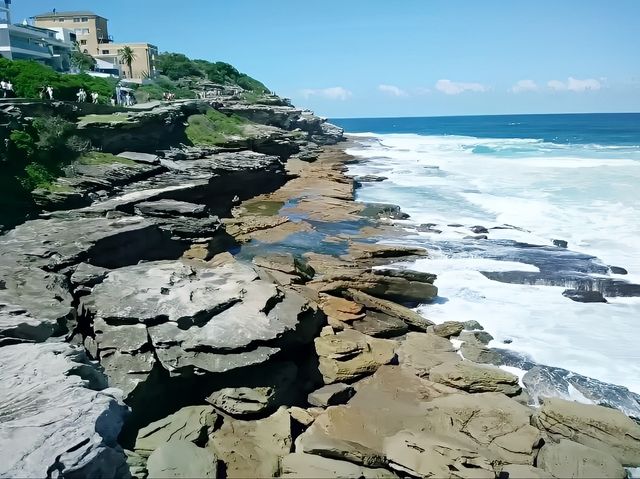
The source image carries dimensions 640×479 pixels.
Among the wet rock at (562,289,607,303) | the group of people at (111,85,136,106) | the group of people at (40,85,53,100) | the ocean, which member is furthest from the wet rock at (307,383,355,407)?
the group of people at (111,85,136,106)

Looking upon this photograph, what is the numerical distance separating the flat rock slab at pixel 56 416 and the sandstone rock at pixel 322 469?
2469mm

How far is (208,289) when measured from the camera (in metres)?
11.5

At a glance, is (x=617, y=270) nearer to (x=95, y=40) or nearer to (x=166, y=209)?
(x=166, y=209)

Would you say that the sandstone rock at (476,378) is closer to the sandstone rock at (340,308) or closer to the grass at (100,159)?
the sandstone rock at (340,308)

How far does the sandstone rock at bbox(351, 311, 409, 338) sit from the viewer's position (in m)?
13.7

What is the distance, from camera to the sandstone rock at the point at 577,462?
8336 mm

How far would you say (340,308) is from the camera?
14.5 metres

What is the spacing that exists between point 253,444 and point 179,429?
1.28 meters

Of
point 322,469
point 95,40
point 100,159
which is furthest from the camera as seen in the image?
point 95,40

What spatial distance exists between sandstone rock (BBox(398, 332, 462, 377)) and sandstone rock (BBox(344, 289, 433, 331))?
56 cm

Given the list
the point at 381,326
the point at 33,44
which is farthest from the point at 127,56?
the point at 381,326

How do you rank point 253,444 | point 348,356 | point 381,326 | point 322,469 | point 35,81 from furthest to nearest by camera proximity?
point 35,81 < point 381,326 < point 348,356 < point 253,444 < point 322,469

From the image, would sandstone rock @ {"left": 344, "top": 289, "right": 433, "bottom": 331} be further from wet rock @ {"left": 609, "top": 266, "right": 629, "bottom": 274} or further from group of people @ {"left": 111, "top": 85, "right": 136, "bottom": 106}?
group of people @ {"left": 111, "top": 85, "right": 136, "bottom": 106}

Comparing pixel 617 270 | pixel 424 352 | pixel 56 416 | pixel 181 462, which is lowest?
pixel 424 352
